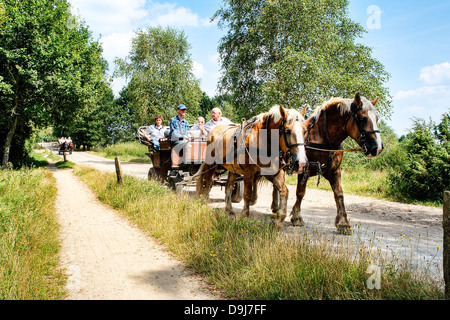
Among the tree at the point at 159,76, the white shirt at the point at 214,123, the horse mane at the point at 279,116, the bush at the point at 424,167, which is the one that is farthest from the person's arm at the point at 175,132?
the tree at the point at 159,76

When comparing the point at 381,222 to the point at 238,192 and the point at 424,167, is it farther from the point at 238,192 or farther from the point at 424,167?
the point at 424,167

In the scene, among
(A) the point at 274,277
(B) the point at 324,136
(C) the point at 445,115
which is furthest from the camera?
(C) the point at 445,115

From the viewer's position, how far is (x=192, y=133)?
27.7 feet

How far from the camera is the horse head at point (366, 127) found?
4.56 meters

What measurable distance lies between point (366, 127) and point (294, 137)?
1.12 meters

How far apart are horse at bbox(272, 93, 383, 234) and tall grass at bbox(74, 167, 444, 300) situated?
140cm

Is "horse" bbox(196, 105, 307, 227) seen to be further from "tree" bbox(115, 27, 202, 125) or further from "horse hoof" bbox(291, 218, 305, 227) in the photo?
"tree" bbox(115, 27, 202, 125)

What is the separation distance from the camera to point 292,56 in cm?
1609

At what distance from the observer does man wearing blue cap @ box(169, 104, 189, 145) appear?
841 centimetres

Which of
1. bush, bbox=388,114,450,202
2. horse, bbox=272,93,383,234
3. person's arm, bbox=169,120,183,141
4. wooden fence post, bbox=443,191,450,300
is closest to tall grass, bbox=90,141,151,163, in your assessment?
person's arm, bbox=169,120,183,141

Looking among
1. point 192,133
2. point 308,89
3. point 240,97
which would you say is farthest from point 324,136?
point 240,97

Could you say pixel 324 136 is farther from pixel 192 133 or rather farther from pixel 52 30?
pixel 52 30

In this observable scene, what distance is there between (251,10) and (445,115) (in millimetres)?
13973

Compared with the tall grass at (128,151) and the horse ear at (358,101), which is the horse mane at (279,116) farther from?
the tall grass at (128,151)
